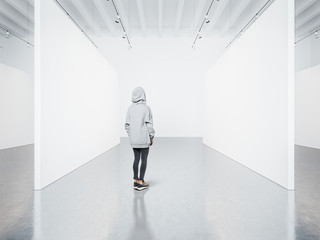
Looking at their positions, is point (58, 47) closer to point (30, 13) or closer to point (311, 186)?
point (311, 186)

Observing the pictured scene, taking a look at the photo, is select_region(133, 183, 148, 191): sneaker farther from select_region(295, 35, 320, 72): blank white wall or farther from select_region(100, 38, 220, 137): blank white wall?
select_region(295, 35, 320, 72): blank white wall

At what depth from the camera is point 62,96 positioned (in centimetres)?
397

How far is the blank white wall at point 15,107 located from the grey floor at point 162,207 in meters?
5.01

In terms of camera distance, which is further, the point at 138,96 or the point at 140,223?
the point at 138,96

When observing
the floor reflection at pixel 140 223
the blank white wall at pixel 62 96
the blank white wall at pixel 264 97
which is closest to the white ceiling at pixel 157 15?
the blank white wall at pixel 62 96

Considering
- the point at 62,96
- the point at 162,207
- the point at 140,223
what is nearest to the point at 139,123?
the point at 162,207

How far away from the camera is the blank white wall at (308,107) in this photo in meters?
8.04

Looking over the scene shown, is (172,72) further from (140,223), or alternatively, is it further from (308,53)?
Answer: (140,223)

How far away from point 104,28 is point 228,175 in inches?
403

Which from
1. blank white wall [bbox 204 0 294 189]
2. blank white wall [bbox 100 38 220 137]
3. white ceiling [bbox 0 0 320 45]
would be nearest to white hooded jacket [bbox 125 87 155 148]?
blank white wall [bbox 204 0 294 189]

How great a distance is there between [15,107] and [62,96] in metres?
6.16

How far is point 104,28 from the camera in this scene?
1103cm

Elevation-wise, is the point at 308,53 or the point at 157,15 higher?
the point at 157,15

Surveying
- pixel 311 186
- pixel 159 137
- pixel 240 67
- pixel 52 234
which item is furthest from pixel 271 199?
pixel 159 137
